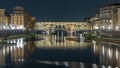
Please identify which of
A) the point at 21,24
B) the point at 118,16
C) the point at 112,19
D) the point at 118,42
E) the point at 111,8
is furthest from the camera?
the point at 21,24

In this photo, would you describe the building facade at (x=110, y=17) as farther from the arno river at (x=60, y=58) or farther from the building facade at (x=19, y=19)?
the arno river at (x=60, y=58)

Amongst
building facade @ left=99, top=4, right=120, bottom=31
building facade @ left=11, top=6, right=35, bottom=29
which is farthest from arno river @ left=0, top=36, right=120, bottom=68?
building facade @ left=11, top=6, right=35, bottom=29

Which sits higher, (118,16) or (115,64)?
(118,16)

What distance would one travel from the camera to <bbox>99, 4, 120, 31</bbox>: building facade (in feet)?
425

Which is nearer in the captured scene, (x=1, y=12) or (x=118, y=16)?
(x=118, y=16)

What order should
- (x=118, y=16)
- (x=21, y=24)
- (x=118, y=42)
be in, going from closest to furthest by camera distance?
(x=118, y=42), (x=118, y=16), (x=21, y=24)

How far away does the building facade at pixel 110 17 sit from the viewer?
130 metres

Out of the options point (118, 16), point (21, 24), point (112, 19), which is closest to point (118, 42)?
point (118, 16)

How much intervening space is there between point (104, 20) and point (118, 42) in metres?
85.9

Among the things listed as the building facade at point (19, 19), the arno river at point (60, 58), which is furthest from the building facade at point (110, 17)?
the arno river at point (60, 58)

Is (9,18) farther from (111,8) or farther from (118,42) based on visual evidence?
(118,42)

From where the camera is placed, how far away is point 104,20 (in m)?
157

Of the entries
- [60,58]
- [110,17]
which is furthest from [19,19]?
[60,58]

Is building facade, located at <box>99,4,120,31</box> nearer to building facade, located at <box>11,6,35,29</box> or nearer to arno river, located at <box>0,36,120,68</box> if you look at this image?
building facade, located at <box>11,6,35,29</box>
